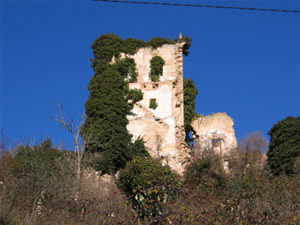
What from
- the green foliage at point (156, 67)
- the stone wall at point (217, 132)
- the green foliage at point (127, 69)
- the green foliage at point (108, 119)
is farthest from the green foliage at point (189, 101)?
the green foliage at point (108, 119)

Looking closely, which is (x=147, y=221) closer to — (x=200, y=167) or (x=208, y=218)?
(x=208, y=218)

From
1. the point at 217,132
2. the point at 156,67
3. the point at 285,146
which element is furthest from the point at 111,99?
the point at 285,146

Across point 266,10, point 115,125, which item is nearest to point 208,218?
point 266,10

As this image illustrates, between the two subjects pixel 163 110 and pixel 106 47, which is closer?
pixel 163 110

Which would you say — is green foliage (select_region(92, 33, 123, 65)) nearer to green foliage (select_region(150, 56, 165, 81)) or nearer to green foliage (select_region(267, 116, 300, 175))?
green foliage (select_region(150, 56, 165, 81))

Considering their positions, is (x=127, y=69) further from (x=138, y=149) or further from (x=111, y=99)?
(x=138, y=149)

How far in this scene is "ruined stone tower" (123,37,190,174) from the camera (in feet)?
80.2

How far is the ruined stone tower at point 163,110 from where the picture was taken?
24.4m

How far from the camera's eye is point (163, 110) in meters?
25.2

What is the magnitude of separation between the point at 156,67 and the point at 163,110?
2.70m

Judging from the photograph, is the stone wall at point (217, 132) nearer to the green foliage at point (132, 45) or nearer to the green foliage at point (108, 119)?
the green foliage at point (132, 45)

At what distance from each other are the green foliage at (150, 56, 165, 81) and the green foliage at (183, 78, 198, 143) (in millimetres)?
2346

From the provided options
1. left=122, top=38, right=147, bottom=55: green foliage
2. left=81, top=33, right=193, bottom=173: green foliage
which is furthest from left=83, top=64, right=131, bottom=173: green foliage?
left=122, top=38, right=147, bottom=55: green foliage

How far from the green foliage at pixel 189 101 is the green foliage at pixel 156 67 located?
235 centimetres
